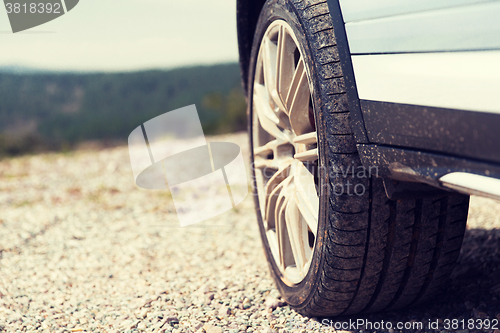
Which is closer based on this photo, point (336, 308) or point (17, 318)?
point (336, 308)

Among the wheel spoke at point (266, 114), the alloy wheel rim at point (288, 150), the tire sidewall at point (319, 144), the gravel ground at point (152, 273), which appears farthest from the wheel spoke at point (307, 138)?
the gravel ground at point (152, 273)

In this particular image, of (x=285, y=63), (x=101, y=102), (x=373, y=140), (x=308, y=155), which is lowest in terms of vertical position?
(x=101, y=102)

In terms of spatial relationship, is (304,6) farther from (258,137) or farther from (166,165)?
(166,165)

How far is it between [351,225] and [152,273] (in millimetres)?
1539

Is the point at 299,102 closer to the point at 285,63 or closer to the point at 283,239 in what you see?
the point at 285,63

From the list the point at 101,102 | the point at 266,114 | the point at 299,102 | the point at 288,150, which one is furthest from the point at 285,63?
the point at 101,102

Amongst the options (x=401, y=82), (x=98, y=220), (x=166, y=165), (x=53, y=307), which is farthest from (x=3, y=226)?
(x=401, y=82)

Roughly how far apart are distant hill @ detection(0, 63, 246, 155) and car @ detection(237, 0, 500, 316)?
332 inches

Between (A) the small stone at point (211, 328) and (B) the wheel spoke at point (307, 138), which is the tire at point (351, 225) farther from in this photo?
(A) the small stone at point (211, 328)

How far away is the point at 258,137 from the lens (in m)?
2.16

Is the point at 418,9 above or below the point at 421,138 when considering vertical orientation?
above

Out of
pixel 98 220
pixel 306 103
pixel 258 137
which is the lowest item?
pixel 98 220

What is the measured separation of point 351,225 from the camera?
4.27 feet

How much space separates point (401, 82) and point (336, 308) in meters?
0.94
